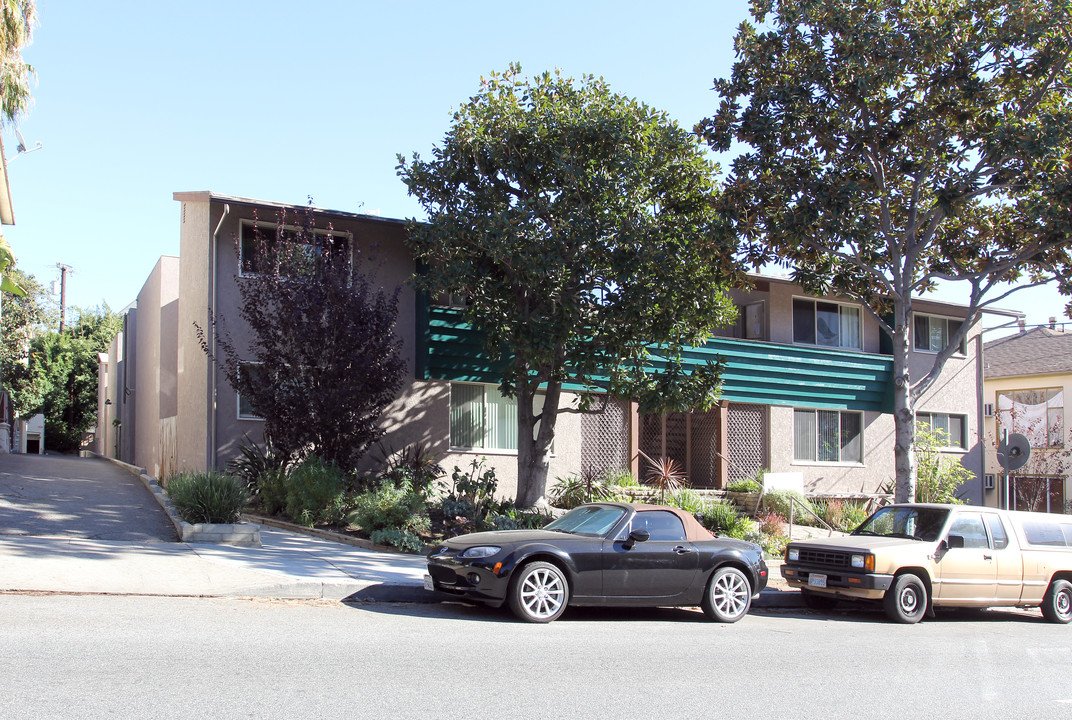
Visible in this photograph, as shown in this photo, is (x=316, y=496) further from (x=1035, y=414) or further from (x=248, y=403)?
(x=1035, y=414)

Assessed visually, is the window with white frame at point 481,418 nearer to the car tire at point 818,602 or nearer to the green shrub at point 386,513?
the green shrub at point 386,513

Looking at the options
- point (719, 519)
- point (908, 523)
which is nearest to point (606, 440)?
point (719, 519)

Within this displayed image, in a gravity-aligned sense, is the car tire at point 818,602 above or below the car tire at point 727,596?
below

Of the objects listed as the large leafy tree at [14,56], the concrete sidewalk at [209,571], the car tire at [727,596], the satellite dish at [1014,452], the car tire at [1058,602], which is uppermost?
the large leafy tree at [14,56]

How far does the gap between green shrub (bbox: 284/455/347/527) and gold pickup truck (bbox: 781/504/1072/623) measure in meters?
6.83

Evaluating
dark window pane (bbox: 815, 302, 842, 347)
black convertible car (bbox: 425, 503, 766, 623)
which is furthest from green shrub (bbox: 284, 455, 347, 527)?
dark window pane (bbox: 815, 302, 842, 347)

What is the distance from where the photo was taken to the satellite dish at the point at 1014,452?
1527 centimetres

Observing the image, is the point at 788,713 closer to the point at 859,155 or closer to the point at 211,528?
the point at 211,528

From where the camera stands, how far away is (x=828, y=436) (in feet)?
79.0

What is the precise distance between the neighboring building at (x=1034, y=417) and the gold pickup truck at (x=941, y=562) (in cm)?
1910

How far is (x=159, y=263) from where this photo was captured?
24625 mm

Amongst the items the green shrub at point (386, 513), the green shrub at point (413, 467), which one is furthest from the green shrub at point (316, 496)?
the green shrub at point (413, 467)

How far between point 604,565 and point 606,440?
11.0 meters

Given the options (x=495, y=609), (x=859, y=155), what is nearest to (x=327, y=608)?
(x=495, y=609)
